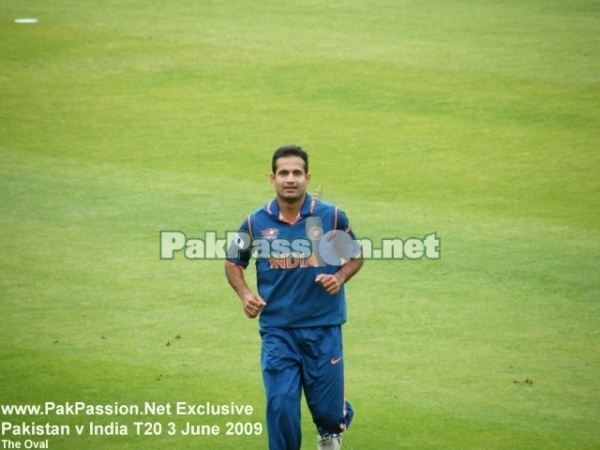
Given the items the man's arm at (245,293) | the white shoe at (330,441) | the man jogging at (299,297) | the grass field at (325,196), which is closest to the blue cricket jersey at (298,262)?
the man jogging at (299,297)

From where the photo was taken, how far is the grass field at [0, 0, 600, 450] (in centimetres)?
791

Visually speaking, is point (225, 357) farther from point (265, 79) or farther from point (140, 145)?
point (265, 79)

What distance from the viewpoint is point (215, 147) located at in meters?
14.3

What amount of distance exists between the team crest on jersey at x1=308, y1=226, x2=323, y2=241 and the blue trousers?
0.57m

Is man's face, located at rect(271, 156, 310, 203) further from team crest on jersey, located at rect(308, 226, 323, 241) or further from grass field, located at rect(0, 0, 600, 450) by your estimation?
grass field, located at rect(0, 0, 600, 450)

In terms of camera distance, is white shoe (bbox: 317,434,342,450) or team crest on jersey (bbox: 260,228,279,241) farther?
white shoe (bbox: 317,434,342,450)

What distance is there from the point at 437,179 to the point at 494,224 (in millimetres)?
1646

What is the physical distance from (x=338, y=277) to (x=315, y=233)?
314mm

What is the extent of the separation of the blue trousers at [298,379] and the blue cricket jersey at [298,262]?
3.4 inches

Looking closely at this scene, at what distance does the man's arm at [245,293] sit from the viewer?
633 centimetres

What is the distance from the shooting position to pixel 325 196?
12.6m

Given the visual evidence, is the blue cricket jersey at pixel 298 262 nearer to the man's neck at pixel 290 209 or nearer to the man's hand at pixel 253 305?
the man's neck at pixel 290 209

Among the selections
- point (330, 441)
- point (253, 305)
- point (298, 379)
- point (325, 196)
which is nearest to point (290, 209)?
point (253, 305)

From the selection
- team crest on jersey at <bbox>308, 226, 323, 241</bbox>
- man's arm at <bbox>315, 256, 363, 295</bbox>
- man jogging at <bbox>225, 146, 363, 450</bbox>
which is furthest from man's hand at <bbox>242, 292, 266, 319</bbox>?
team crest on jersey at <bbox>308, 226, 323, 241</bbox>
